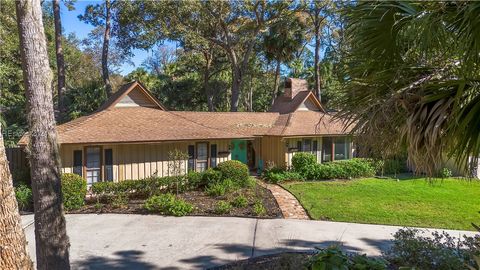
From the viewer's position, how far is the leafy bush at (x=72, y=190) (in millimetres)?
11867

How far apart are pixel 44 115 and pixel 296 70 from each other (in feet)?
103

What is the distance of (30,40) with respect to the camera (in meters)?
5.46

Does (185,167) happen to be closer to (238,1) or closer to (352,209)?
(352,209)

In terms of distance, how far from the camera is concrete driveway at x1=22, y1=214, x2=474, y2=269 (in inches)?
299

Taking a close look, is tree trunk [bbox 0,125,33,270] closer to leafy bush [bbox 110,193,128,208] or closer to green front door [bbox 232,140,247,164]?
leafy bush [bbox 110,193,128,208]

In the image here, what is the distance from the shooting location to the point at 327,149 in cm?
2122

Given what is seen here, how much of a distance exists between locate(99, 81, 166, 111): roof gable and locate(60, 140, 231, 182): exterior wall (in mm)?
2928

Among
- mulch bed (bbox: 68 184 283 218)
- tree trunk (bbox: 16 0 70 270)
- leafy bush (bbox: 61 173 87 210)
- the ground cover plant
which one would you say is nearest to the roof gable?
the ground cover plant

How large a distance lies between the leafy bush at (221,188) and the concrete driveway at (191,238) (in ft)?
8.89

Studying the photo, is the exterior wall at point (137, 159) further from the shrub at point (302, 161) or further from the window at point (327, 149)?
the window at point (327, 149)

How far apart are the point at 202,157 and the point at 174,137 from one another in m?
1.97

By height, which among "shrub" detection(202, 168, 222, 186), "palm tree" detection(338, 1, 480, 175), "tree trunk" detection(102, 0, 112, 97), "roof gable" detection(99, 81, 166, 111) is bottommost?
"shrub" detection(202, 168, 222, 186)

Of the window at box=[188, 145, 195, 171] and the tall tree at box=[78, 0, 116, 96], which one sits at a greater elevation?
the tall tree at box=[78, 0, 116, 96]

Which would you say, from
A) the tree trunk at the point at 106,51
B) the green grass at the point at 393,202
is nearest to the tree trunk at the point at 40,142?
the green grass at the point at 393,202
